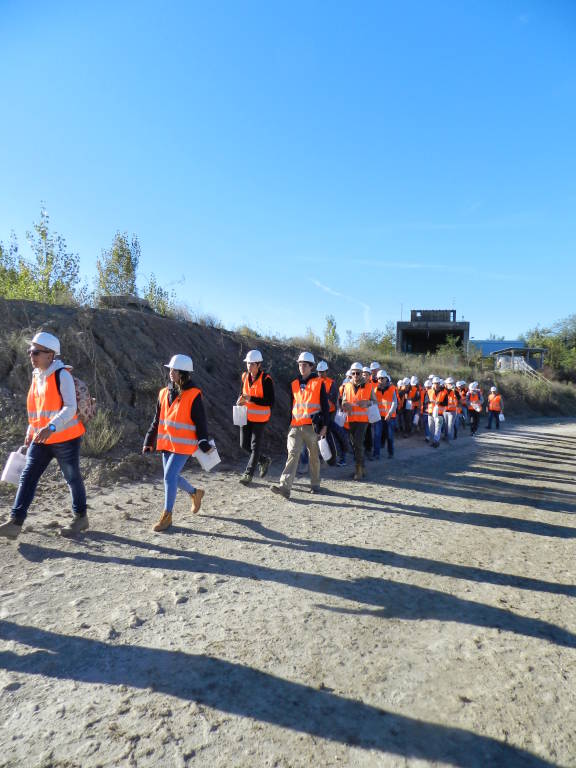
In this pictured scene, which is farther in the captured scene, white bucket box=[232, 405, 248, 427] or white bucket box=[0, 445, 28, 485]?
white bucket box=[232, 405, 248, 427]

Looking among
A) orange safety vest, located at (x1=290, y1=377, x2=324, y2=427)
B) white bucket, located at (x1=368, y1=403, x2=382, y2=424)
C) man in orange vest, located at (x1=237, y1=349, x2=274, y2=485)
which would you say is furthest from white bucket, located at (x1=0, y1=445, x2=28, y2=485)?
white bucket, located at (x1=368, y1=403, x2=382, y2=424)

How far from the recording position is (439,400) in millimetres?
14875

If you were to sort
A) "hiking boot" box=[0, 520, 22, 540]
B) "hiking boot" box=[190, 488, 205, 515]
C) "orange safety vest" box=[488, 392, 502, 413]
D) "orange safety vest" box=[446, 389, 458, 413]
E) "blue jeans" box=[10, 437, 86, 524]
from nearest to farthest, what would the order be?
"hiking boot" box=[0, 520, 22, 540]
"blue jeans" box=[10, 437, 86, 524]
"hiking boot" box=[190, 488, 205, 515]
"orange safety vest" box=[446, 389, 458, 413]
"orange safety vest" box=[488, 392, 502, 413]

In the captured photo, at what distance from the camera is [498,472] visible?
10.4 metres

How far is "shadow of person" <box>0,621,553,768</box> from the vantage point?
2.44 m

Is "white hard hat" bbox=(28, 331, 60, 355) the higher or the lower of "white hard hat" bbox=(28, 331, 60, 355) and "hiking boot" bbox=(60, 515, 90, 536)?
the higher

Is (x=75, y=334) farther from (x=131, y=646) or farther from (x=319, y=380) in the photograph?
(x=131, y=646)

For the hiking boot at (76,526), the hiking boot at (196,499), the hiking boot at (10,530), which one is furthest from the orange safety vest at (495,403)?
the hiking boot at (10,530)

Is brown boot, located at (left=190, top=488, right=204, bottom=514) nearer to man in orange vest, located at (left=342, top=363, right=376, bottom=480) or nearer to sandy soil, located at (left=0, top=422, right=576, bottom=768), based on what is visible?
sandy soil, located at (left=0, top=422, right=576, bottom=768)

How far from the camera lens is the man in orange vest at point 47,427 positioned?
5.03m

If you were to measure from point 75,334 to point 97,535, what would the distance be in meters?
6.40

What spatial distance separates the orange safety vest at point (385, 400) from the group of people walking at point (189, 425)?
0.03 meters

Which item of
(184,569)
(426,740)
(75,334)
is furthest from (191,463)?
(426,740)

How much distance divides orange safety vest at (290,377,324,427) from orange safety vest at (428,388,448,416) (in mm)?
7995
